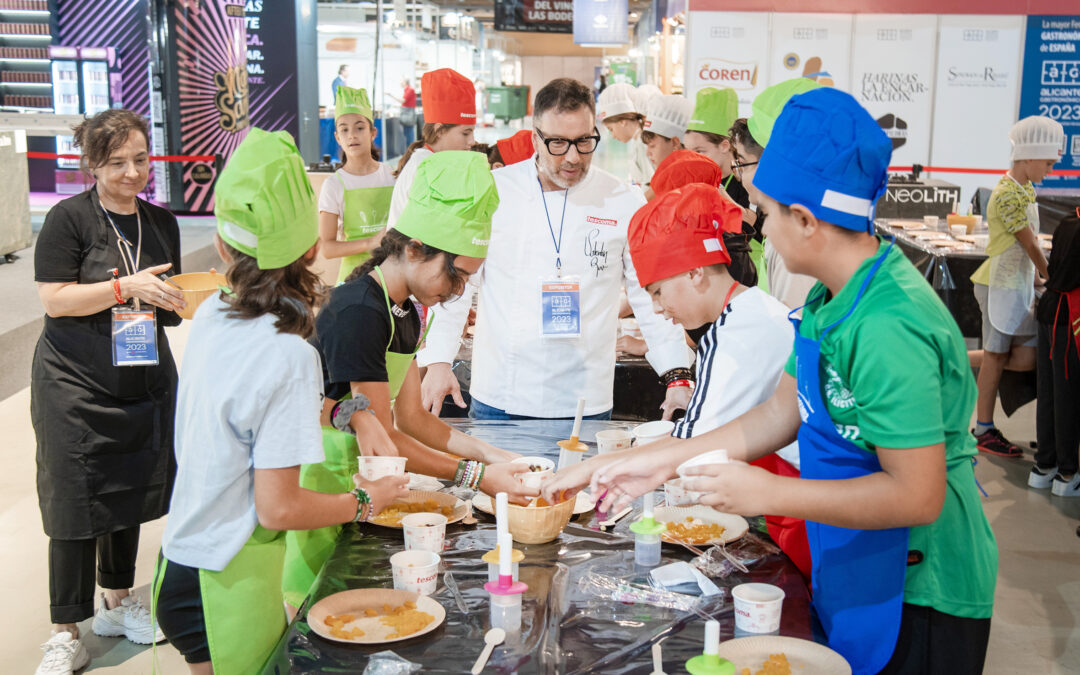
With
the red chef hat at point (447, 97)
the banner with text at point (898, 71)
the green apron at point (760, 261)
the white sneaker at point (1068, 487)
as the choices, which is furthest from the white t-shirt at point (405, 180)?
the banner with text at point (898, 71)

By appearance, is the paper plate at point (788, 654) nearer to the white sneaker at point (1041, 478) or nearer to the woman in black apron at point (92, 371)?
the woman in black apron at point (92, 371)

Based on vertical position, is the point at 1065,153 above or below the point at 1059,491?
above

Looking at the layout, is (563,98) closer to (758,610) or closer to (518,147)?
(758,610)

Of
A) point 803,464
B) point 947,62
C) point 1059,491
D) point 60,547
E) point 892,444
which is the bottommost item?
point 1059,491

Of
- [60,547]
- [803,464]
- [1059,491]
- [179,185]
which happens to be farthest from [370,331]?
[179,185]

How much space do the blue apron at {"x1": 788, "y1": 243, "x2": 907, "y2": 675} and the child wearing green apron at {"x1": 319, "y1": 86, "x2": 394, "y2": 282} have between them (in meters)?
4.06

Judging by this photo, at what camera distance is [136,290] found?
306cm

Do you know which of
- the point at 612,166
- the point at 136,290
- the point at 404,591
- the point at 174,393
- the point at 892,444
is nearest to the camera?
the point at 892,444

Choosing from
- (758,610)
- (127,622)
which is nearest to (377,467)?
(758,610)

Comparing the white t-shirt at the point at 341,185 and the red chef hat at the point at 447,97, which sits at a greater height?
the red chef hat at the point at 447,97

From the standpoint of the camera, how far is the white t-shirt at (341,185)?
5695mm

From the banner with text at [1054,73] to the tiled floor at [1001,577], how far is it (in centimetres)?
613

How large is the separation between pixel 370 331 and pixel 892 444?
1262 millimetres

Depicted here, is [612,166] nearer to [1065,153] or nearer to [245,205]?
[1065,153]
